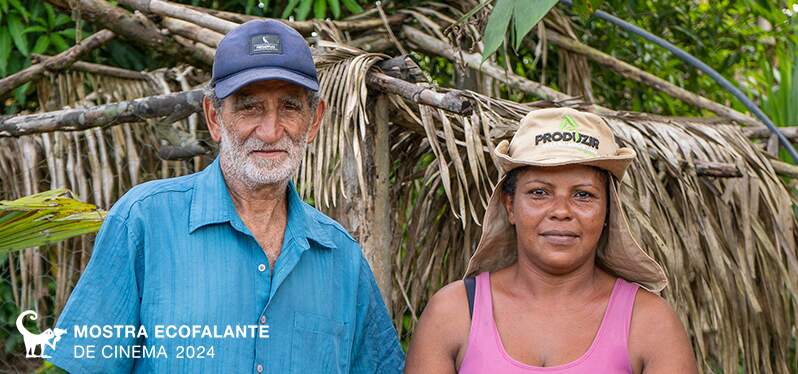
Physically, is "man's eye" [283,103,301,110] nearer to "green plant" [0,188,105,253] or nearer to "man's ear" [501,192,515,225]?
"man's ear" [501,192,515,225]

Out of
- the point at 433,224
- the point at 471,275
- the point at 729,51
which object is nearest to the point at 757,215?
the point at 433,224

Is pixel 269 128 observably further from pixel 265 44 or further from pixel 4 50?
pixel 4 50

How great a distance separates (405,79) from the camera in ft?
11.9

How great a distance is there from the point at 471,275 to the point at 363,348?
0.36 meters

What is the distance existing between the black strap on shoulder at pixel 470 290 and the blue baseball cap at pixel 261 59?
2.16ft

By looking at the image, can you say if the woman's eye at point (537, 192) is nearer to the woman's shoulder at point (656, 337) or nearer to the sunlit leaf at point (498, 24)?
the woman's shoulder at point (656, 337)

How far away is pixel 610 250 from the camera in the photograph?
9.46 feet

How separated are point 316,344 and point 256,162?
45 cm

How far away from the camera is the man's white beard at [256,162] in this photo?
2547 mm

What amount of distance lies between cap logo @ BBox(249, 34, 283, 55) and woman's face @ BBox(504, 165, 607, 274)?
0.71 meters

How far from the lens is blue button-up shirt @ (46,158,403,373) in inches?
95.7

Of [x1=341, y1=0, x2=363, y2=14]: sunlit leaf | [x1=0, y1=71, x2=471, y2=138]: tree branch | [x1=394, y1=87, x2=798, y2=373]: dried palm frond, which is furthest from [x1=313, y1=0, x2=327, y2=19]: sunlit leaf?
[x1=0, y1=71, x2=471, y2=138]: tree branch

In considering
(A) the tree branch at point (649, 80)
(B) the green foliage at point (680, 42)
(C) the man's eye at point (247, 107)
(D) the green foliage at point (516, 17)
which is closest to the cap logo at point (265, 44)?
(C) the man's eye at point (247, 107)

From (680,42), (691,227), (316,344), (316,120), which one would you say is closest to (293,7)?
(691,227)
